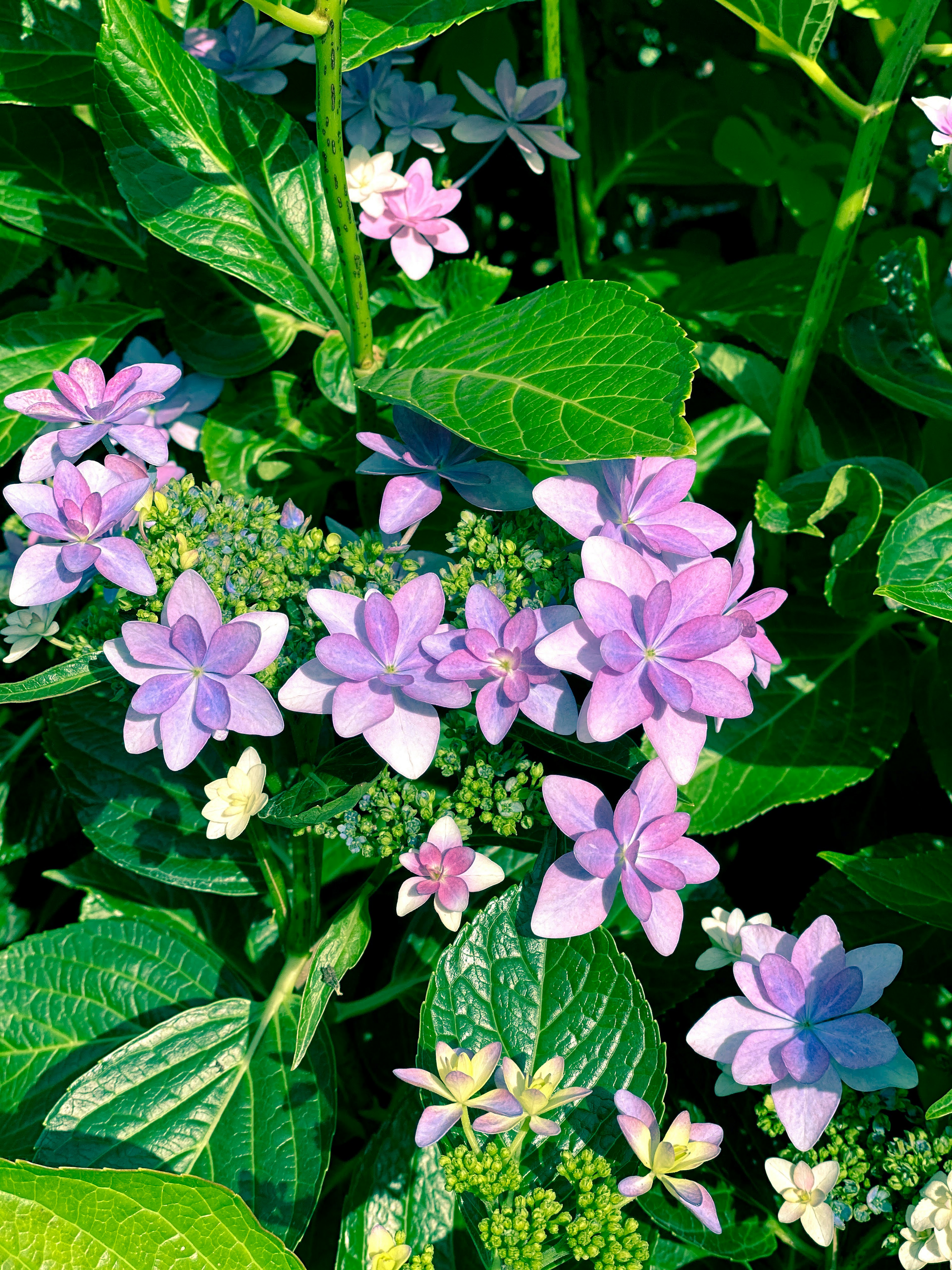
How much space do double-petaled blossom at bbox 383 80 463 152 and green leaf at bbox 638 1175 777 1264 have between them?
3.50 feet

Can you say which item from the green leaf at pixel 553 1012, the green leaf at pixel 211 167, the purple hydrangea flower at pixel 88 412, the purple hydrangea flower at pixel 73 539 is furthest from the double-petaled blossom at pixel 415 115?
the green leaf at pixel 553 1012

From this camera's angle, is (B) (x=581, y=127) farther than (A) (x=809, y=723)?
Yes

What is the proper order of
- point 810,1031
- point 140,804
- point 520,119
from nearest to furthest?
point 810,1031 < point 140,804 < point 520,119

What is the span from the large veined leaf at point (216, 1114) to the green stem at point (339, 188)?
24.9 inches

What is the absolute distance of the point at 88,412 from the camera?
892 mm

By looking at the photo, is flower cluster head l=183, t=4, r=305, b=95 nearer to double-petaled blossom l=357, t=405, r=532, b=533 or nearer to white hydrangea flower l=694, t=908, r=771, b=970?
double-petaled blossom l=357, t=405, r=532, b=533

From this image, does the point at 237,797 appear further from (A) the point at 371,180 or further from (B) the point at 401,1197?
(A) the point at 371,180

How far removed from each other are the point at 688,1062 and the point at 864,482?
22.8 inches

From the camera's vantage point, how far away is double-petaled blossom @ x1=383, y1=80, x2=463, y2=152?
118cm

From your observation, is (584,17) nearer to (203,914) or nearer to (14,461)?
(14,461)

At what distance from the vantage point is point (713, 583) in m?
0.72

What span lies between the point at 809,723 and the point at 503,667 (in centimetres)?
53

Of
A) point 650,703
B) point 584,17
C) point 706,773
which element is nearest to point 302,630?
point 650,703

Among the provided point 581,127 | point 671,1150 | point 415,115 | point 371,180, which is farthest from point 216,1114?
point 581,127
